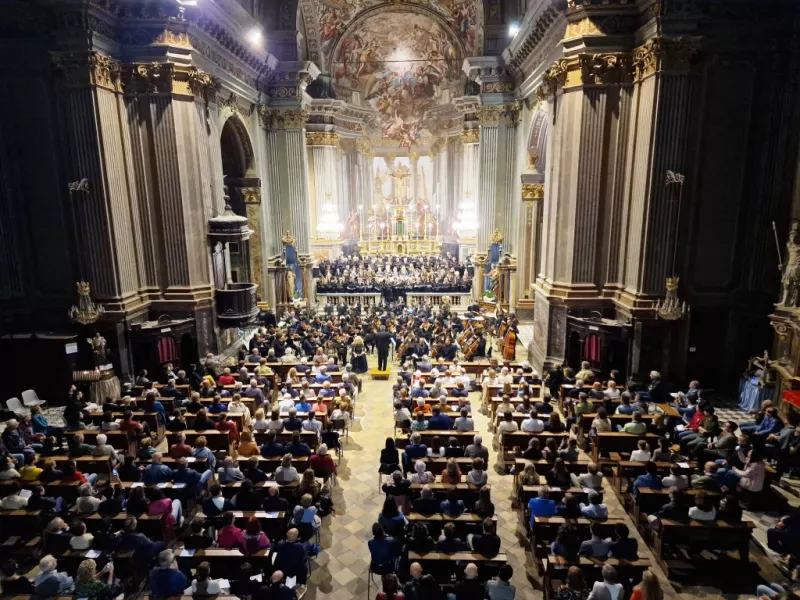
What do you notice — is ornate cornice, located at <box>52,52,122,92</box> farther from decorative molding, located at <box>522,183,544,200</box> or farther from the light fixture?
decorative molding, located at <box>522,183,544,200</box>

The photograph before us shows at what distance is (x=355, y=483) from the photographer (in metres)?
10.8

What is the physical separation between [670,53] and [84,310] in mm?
16335

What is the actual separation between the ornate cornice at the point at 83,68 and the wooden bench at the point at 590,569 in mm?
15053

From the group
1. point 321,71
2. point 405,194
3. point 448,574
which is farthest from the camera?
point 405,194

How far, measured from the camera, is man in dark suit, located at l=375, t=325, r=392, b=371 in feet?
56.0

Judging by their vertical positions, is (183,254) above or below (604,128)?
below

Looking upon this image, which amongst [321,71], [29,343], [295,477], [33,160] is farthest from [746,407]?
[321,71]

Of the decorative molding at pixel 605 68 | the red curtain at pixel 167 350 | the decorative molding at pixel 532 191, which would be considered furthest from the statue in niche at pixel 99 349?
the decorative molding at pixel 532 191

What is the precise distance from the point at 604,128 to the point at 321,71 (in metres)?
21.7

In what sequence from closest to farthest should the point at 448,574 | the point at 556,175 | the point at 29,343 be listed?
the point at 448,574 < the point at 29,343 < the point at 556,175

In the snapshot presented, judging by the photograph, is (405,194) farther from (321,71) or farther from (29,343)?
(29,343)

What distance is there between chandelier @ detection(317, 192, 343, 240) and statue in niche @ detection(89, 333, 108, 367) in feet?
64.0

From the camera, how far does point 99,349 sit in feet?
46.9

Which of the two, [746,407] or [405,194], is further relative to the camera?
[405,194]
